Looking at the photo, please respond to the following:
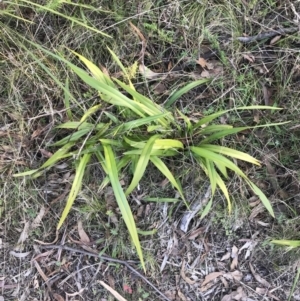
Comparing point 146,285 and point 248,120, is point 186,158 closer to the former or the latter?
point 248,120

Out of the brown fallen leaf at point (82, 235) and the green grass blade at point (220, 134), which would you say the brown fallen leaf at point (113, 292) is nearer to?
the brown fallen leaf at point (82, 235)

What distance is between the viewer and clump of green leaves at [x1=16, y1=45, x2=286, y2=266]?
4.61 feet

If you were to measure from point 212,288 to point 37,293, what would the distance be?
2.32ft

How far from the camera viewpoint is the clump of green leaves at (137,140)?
1.40 m

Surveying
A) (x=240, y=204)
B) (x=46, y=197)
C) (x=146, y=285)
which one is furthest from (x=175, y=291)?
(x=46, y=197)

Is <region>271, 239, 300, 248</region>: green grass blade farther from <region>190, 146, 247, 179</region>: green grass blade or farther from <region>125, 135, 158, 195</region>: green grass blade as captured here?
<region>125, 135, 158, 195</region>: green grass blade

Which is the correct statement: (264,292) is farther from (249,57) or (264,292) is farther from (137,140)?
(249,57)

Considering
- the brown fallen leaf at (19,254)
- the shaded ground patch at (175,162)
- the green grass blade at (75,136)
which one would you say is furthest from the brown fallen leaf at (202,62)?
the brown fallen leaf at (19,254)

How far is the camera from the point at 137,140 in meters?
1.48

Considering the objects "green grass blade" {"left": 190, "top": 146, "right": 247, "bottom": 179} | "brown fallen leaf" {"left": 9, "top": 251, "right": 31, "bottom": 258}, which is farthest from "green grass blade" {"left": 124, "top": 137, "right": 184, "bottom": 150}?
"brown fallen leaf" {"left": 9, "top": 251, "right": 31, "bottom": 258}

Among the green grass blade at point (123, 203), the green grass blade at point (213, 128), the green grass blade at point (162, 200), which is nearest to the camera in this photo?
the green grass blade at point (123, 203)

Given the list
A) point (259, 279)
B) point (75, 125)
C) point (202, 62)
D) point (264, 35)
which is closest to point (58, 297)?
point (75, 125)

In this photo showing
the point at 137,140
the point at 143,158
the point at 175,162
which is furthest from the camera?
the point at 175,162

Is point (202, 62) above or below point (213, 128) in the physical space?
above
